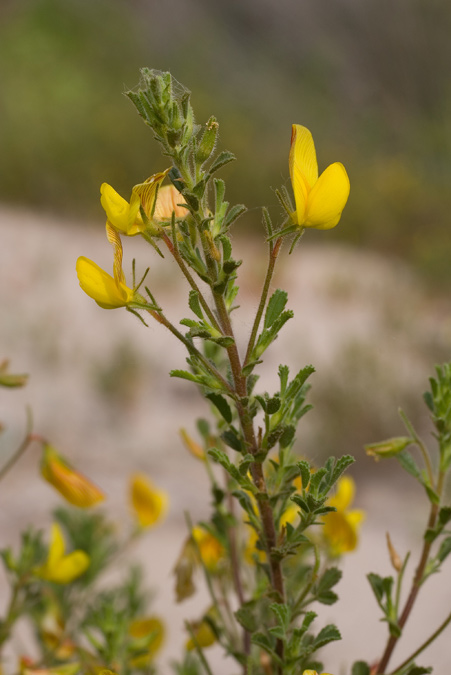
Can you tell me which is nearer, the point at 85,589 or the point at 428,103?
the point at 85,589

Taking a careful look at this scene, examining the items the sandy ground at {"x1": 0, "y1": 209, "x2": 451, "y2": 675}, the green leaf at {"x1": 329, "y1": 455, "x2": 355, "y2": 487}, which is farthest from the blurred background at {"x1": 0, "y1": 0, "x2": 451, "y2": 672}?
the green leaf at {"x1": 329, "y1": 455, "x2": 355, "y2": 487}

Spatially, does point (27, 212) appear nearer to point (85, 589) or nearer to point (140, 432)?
point (140, 432)

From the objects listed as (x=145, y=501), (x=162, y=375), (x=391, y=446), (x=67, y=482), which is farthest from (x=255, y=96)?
(x=391, y=446)

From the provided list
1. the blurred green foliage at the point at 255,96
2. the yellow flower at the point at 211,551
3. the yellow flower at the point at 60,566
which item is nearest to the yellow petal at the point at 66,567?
the yellow flower at the point at 60,566

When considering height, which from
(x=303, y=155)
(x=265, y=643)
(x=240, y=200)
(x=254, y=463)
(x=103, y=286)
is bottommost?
(x=265, y=643)

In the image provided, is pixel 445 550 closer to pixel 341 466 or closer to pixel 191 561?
pixel 341 466

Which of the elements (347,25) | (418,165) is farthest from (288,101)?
(418,165)
